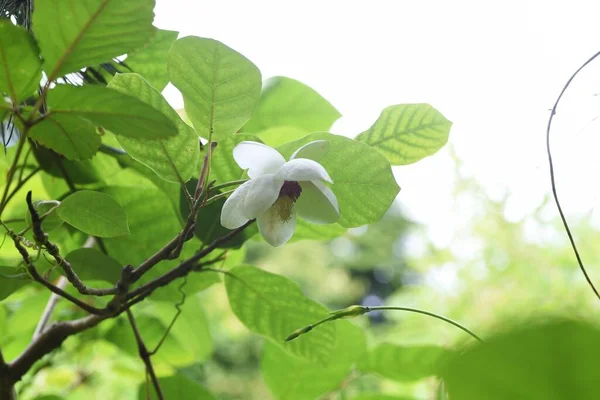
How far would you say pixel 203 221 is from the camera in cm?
33

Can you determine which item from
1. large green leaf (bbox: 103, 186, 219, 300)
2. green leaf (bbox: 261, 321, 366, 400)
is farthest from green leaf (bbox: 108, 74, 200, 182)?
green leaf (bbox: 261, 321, 366, 400)

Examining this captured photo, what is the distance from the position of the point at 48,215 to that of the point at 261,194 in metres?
0.11

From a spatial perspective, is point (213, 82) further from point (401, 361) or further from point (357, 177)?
point (401, 361)

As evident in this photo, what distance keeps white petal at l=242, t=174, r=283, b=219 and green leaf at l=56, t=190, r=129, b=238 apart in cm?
7

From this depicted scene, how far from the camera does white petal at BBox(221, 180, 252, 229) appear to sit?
245 mm

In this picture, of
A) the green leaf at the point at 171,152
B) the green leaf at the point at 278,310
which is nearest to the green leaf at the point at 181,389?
the green leaf at the point at 278,310

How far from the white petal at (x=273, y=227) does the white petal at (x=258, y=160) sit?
21mm

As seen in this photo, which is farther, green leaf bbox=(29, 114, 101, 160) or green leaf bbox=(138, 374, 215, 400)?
green leaf bbox=(138, 374, 215, 400)

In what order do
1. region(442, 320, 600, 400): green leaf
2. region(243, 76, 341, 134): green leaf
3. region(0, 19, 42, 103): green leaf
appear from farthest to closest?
1. region(243, 76, 341, 134): green leaf
2. region(0, 19, 42, 103): green leaf
3. region(442, 320, 600, 400): green leaf

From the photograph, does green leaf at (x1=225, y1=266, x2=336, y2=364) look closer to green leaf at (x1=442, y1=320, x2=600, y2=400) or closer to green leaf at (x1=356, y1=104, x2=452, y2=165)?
green leaf at (x1=356, y1=104, x2=452, y2=165)

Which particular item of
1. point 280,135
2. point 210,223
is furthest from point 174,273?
point 280,135

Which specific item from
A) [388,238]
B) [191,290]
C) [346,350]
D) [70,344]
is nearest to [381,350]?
[346,350]

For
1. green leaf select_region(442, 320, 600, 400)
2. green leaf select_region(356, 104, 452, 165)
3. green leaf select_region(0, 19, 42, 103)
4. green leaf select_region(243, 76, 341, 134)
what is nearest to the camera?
green leaf select_region(442, 320, 600, 400)

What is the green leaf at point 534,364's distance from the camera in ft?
0.35
